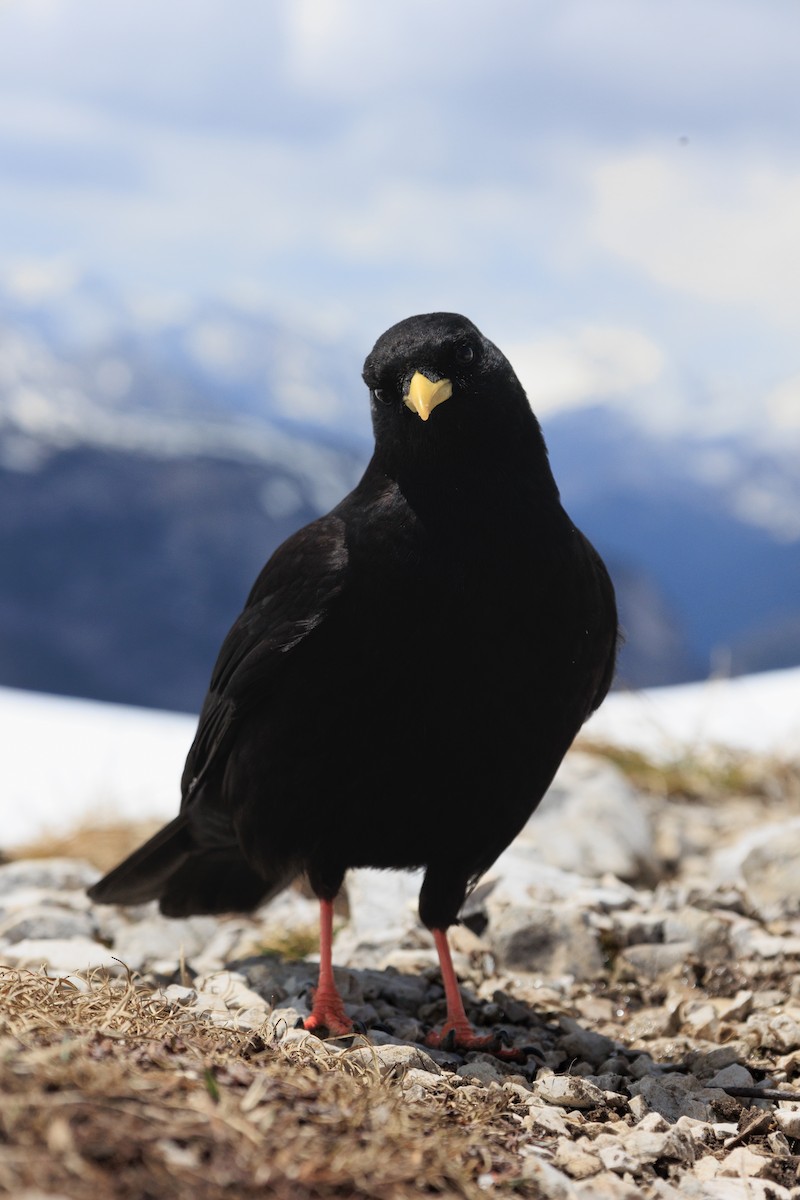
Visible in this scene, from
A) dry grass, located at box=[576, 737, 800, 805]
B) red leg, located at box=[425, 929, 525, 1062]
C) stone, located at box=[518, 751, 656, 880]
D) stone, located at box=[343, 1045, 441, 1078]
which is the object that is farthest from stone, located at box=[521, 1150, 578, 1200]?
dry grass, located at box=[576, 737, 800, 805]

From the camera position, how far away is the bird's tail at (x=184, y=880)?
16.3 feet

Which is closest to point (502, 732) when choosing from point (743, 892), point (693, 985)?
point (693, 985)

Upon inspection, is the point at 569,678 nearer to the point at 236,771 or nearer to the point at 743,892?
the point at 236,771

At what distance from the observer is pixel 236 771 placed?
4.24 meters

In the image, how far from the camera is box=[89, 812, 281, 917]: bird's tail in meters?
4.97

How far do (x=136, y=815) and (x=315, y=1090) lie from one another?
21.4 feet

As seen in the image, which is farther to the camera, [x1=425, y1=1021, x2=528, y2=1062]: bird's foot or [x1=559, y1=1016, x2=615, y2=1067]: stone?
[x1=559, y1=1016, x2=615, y2=1067]: stone

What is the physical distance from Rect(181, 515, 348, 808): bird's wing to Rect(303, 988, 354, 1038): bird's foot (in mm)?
900

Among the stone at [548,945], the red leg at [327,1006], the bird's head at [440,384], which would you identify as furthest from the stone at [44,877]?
the bird's head at [440,384]

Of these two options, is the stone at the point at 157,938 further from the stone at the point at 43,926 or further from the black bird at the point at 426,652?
the black bird at the point at 426,652

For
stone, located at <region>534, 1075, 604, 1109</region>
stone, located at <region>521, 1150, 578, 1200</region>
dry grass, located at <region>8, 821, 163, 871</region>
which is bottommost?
dry grass, located at <region>8, 821, 163, 871</region>

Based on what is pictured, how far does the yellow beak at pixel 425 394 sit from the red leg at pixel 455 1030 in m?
1.74

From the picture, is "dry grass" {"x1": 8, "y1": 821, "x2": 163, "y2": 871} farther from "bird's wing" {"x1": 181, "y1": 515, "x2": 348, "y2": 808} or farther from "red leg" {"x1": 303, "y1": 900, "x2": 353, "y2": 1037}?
"red leg" {"x1": 303, "y1": 900, "x2": 353, "y2": 1037}

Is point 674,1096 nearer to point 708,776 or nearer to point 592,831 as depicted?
point 592,831
